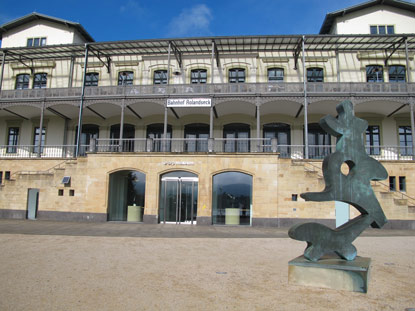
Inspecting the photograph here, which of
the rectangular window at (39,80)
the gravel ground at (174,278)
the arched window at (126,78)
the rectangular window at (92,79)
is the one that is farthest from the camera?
the rectangular window at (39,80)

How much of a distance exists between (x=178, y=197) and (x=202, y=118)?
7.19 meters

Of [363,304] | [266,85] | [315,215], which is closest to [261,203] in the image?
[315,215]

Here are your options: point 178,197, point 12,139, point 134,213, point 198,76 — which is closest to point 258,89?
point 198,76

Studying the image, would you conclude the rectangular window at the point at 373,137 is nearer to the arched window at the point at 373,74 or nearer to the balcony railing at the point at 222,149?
the balcony railing at the point at 222,149

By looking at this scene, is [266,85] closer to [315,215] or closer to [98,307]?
[315,215]

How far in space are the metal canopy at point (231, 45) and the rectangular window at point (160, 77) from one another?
4.42 ft

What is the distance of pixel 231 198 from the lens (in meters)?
16.6

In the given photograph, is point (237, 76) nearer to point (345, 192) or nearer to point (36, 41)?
point (36, 41)

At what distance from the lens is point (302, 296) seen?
500 cm

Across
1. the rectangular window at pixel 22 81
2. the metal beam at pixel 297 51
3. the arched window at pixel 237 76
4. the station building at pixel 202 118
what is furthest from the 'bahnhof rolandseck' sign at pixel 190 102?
the rectangular window at pixel 22 81

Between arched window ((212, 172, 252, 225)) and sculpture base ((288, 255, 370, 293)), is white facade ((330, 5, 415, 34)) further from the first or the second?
sculpture base ((288, 255, 370, 293))

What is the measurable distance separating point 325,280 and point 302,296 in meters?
0.73

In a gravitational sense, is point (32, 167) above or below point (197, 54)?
below

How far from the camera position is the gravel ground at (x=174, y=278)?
182 inches
